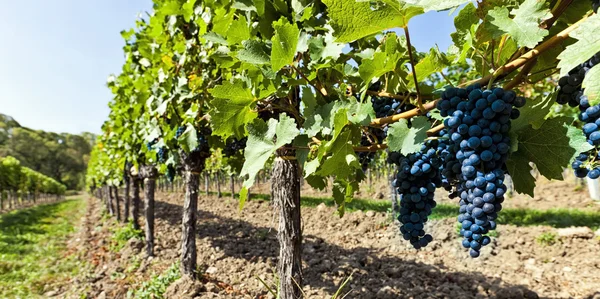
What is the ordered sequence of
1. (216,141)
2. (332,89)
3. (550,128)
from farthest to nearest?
(216,141)
(332,89)
(550,128)

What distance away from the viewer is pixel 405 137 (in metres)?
1.23

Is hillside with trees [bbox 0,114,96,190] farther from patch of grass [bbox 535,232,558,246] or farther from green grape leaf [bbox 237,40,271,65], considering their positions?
green grape leaf [bbox 237,40,271,65]

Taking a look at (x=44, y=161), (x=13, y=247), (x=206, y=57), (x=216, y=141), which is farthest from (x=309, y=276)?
(x=44, y=161)

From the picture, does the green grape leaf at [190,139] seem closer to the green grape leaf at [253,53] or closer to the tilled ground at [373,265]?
the tilled ground at [373,265]

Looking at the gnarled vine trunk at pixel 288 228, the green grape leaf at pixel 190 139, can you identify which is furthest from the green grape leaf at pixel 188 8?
the gnarled vine trunk at pixel 288 228

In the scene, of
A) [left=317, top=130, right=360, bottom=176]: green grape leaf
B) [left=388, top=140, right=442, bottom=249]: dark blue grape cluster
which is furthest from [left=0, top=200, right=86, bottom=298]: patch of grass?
[left=388, top=140, right=442, bottom=249]: dark blue grape cluster

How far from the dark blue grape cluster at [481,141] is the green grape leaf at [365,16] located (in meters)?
0.27

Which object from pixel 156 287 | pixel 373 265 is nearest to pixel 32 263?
pixel 156 287

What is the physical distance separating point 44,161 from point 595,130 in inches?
3536

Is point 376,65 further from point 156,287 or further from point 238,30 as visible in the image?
point 156,287

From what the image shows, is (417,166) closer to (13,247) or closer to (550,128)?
(550,128)

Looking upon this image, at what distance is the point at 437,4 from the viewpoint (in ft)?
3.07

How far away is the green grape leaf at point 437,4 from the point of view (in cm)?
92

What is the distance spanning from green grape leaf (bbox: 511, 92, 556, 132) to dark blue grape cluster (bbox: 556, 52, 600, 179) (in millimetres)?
46
